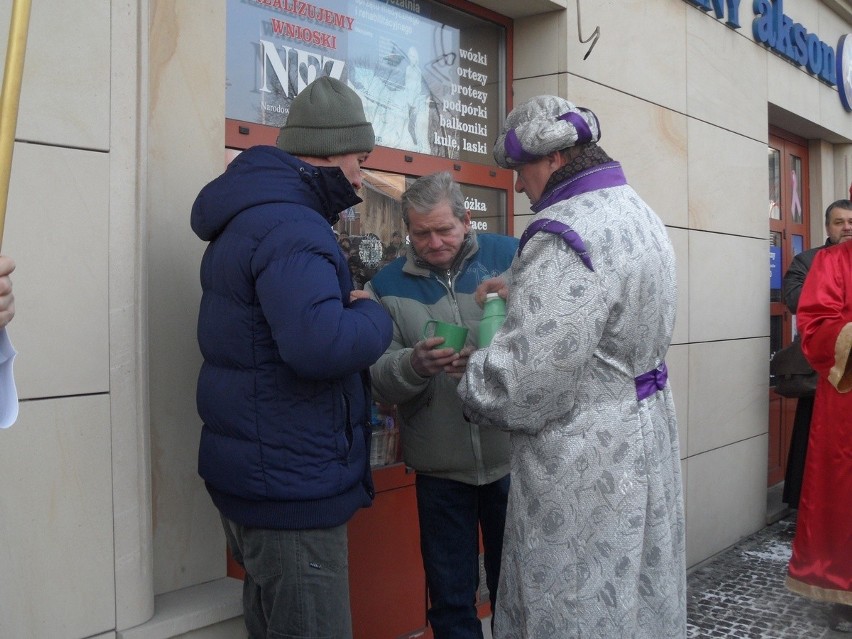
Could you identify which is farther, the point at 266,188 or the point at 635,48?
the point at 635,48

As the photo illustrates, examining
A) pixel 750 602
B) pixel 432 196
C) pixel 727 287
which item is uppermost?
pixel 432 196

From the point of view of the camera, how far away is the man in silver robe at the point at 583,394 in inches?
86.6

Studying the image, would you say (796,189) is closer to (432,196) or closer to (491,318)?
(432,196)

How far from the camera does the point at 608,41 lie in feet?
15.4

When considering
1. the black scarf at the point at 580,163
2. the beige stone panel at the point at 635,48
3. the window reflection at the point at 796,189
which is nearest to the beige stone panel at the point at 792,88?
the window reflection at the point at 796,189

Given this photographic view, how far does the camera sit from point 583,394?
2277mm

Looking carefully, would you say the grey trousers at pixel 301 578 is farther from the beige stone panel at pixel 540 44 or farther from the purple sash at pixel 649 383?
the beige stone panel at pixel 540 44

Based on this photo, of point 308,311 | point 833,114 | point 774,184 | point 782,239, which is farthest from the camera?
point 833,114

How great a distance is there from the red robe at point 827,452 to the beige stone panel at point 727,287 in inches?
44.5

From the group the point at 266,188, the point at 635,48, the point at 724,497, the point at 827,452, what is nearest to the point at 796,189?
the point at 724,497

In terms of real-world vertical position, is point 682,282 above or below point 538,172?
below

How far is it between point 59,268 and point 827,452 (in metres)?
3.76

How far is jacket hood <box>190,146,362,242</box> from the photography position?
2.12 meters

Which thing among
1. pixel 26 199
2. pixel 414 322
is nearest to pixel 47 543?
pixel 26 199
